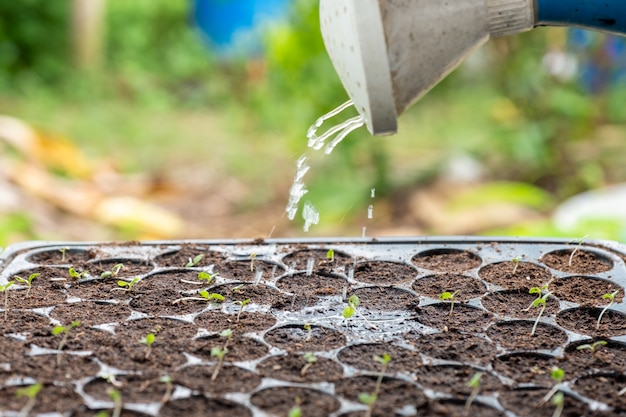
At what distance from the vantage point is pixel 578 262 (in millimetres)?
2598

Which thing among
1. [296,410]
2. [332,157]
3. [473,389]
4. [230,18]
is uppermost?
[230,18]

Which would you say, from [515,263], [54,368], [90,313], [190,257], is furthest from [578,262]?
[54,368]

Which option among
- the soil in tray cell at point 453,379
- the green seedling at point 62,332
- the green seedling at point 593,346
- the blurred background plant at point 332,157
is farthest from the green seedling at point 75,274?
the blurred background plant at point 332,157

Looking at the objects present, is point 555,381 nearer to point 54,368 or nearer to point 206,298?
point 206,298

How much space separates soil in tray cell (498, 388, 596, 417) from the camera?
172cm

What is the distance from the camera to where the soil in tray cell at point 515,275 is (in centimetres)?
244

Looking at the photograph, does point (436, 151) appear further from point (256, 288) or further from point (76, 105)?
point (256, 288)

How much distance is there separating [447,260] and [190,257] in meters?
0.81

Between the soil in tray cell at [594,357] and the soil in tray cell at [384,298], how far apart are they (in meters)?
0.47

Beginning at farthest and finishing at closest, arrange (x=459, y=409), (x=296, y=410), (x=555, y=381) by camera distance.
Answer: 1. (x=555, y=381)
2. (x=459, y=409)
3. (x=296, y=410)

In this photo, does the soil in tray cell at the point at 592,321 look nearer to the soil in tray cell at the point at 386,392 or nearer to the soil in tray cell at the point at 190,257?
the soil in tray cell at the point at 386,392

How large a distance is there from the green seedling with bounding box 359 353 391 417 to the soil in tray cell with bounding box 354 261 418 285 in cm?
52

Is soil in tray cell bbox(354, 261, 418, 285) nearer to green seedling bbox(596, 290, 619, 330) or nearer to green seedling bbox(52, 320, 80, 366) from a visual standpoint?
green seedling bbox(596, 290, 619, 330)

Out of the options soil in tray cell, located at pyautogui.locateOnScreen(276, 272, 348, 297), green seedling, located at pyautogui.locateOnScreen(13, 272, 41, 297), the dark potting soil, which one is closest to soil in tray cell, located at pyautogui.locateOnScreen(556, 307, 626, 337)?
the dark potting soil
